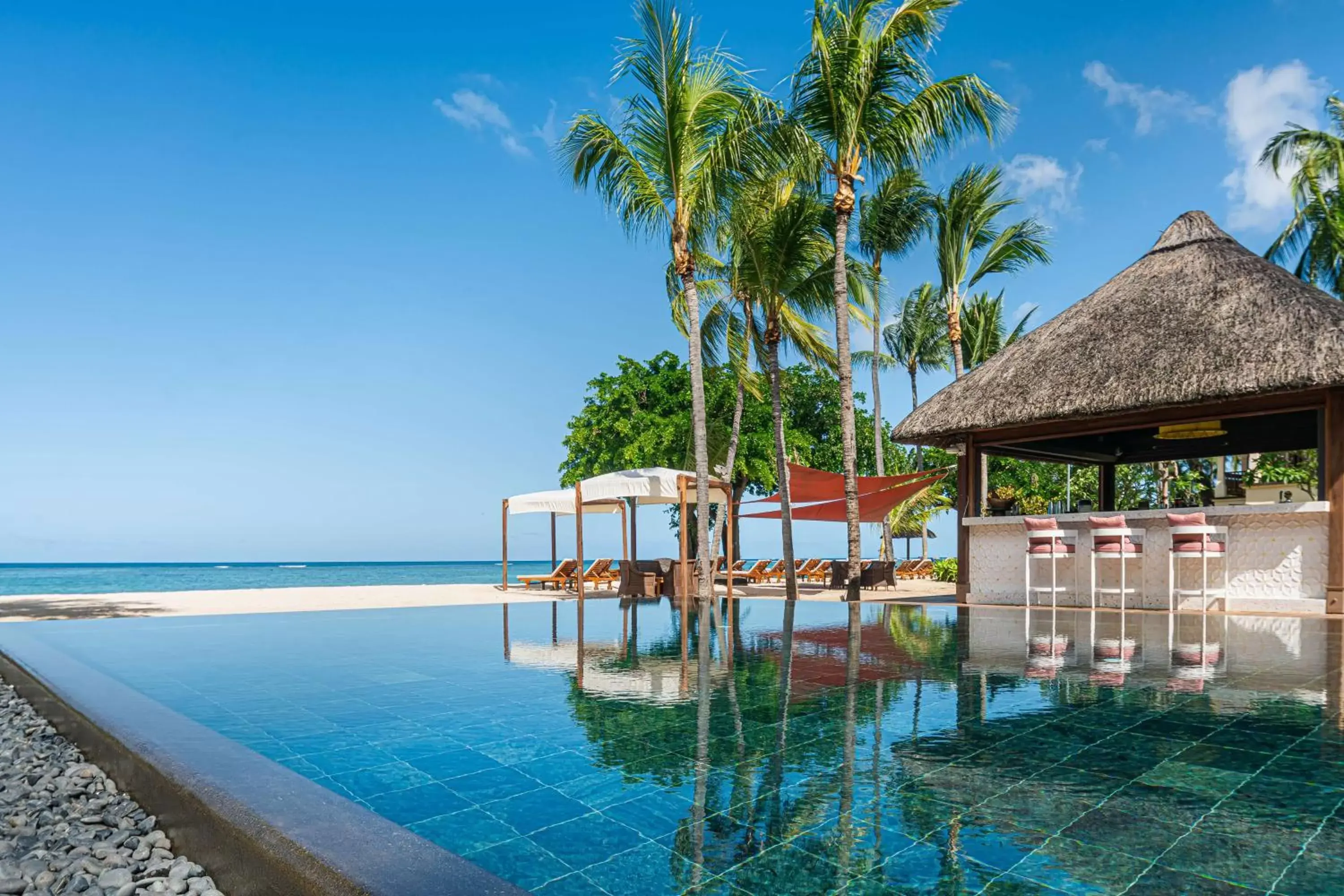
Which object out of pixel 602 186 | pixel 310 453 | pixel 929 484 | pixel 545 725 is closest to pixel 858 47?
pixel 602 186

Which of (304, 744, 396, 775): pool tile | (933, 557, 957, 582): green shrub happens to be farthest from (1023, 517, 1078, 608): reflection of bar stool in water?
(933, 557, 957, 582): green shrub

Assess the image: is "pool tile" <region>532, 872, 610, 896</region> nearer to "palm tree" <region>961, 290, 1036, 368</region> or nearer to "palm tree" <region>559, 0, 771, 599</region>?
"palm tree" <region>559, 0, 771, 599</region>

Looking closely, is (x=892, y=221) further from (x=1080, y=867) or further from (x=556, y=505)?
(x=1080, y=867)

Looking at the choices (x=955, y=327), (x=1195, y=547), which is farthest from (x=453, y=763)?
(x=955, y=327)

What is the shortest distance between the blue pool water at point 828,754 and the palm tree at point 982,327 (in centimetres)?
1825

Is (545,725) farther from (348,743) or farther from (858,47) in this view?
(858,47)

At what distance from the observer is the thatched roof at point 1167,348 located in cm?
1000

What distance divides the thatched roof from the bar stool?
59.1 inches

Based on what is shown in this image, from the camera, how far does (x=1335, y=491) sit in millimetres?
9859

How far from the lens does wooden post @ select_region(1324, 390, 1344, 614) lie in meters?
9.84

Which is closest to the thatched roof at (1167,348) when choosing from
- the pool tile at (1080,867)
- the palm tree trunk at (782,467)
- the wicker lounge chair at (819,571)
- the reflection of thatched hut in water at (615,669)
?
the palm tree trunk at (782,467)

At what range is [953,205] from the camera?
18469 millimetres

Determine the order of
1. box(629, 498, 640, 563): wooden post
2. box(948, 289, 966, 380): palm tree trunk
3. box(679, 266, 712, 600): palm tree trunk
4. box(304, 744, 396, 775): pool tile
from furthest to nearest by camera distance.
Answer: box(948, 289, 966, 380): palm tree trunk
box(629, 498, 640, 563): wooden post
box(679, 266, 712, 600): palm tree trunk
box(304, 744, 396, 775): pool tile

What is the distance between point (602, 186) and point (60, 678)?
11282mm
